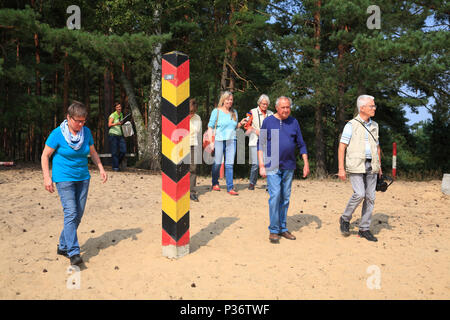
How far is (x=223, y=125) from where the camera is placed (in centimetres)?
900

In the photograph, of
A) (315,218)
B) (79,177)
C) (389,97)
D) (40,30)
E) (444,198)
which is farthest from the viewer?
(389,97)

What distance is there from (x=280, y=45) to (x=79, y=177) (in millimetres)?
17678

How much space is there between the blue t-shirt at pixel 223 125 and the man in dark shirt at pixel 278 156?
2643 millimetres

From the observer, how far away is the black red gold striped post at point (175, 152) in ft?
17.7

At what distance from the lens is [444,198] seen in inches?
406

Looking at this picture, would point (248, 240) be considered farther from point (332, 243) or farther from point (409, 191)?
point (409, 191)

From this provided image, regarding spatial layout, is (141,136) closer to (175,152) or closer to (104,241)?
(104,241)

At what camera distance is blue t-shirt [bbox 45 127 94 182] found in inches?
209

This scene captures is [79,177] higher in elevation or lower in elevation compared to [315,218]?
higher

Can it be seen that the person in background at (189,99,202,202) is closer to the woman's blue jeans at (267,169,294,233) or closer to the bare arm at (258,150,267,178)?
the bare arm at (258,150,267,178)

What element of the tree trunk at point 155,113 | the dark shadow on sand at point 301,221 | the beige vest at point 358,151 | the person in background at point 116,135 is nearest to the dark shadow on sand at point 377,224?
the dark shadow on sand at point 301,221

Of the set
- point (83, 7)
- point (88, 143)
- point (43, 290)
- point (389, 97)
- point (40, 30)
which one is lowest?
point (43, 290)

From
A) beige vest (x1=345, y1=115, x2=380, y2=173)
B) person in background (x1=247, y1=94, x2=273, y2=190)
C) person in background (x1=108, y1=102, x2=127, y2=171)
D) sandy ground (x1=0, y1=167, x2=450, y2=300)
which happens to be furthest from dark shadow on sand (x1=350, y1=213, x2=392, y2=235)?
person in background (x1=108, y1=102, x2=127, y2=171)

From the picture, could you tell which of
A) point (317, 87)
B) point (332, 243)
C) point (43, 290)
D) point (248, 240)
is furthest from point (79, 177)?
point (317, 87)
